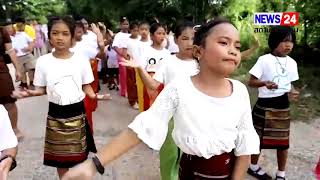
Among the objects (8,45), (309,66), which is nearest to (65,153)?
(8,45)

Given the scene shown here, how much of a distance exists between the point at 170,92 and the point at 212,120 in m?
0.22

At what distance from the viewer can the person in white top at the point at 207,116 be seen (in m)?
1.75

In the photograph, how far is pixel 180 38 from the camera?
3.44m

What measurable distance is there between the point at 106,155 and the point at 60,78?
5.71 feet

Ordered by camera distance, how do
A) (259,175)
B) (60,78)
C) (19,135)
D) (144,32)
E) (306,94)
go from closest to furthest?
(60,78)
(259,175)
(19,135)
(144,32)
(306,94)

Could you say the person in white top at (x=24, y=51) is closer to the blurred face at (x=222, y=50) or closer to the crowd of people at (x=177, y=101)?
the crowd of people at (x=177, y=101)

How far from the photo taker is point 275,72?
3631 millimetres

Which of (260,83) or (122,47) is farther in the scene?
(122,47)

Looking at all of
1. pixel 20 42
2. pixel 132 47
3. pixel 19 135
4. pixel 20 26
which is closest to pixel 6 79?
pixel 19 135

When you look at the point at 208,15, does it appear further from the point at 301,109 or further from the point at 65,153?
the point at 65,153

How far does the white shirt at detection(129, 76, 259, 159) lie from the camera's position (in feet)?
5.79

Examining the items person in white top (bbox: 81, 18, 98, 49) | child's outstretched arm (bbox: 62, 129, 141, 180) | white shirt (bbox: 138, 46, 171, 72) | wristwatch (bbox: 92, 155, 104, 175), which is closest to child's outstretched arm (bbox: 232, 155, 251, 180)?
child's outstretched arm (bbox: 62, 129, 141, 180)

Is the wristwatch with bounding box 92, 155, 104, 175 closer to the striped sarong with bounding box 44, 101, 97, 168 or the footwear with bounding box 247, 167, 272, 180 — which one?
the striped sarong with bounding box 44, 101, 97, 168

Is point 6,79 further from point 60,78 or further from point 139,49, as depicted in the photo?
point 60,78
